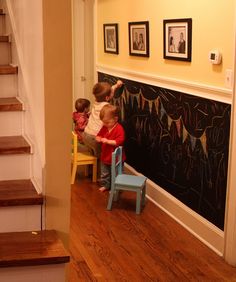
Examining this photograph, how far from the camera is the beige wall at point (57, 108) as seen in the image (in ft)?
6.32

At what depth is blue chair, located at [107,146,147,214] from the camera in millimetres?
4395

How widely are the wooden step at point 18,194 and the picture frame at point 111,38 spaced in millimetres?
3538

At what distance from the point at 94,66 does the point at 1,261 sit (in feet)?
15.4

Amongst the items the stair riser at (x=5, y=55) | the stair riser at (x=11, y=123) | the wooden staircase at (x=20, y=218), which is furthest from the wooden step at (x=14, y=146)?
the stair riser at (x=5, y=55)

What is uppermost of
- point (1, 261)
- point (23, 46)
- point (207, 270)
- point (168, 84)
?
point (23, 46)

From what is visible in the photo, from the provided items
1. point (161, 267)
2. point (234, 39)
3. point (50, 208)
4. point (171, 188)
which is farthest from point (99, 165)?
point (50, 208)

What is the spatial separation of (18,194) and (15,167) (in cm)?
24

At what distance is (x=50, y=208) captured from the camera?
207cm

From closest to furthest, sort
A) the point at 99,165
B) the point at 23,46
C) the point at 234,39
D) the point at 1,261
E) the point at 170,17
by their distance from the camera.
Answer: the point at 1,261 < the point at 23,46 < the point at 234,39 < the point at 170,17 < the point at 99,165

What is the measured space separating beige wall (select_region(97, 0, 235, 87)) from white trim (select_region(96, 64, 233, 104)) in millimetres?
42

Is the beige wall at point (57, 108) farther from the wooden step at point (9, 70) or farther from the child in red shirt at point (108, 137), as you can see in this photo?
the child in red shirt at point (108, 137)

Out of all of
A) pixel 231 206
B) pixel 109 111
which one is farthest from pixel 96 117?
pixel 231 206

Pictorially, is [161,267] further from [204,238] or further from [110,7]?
[110,7]

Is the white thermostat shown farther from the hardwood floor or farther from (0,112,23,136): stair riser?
(0,112,23,136): stair riser
